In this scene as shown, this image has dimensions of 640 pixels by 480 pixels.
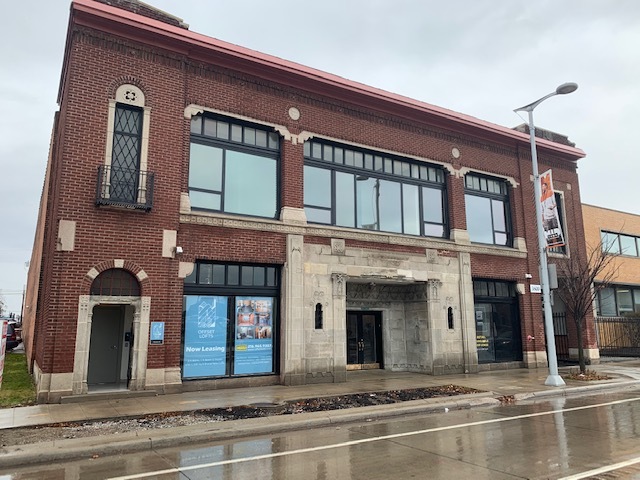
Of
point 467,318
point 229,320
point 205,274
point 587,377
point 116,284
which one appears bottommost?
point 587,377

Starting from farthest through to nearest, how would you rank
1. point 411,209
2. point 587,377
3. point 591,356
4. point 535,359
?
1. point 591,356
2. point 535,359
3. point 411,209
4. point 587,377

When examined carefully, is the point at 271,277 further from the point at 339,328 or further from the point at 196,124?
the point at 196,124

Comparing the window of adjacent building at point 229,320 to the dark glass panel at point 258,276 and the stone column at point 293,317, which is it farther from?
the stone column at point 293,317

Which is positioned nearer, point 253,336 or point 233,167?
point 253,336

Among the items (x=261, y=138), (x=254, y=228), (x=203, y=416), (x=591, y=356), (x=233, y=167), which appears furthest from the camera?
(x=591, y=356)

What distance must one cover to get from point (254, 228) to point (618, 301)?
23647 millimetres

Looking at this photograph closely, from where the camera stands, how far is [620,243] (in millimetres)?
28438

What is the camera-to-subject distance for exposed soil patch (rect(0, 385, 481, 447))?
8312mm

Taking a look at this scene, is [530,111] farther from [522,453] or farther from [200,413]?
[200,413]

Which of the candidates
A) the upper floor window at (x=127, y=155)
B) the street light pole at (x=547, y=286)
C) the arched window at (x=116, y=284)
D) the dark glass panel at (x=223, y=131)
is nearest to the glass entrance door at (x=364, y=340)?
the street light pole at (x=547, y=286)

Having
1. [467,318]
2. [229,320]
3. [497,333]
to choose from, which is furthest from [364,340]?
[229,320]

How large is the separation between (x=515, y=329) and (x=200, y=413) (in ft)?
49.4

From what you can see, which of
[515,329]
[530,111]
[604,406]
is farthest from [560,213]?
[604,406]

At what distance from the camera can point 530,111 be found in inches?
639
